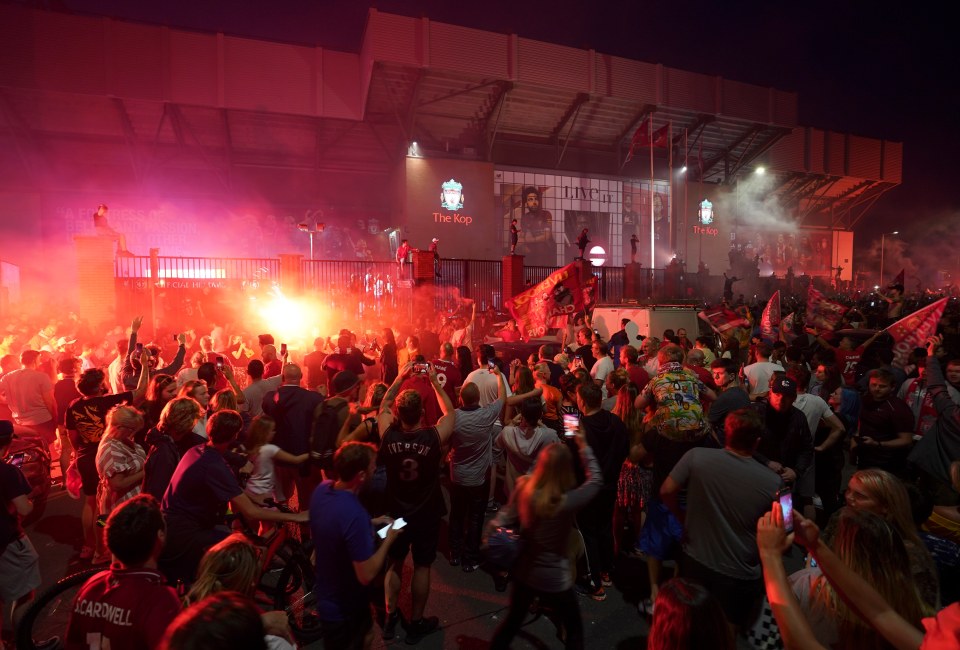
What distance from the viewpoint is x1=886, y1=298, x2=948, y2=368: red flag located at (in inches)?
298

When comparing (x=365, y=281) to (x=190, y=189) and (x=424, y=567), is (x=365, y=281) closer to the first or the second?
(x=190, y=189)

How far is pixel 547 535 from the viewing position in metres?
3.08

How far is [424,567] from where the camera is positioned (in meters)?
4.02

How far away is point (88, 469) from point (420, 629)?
3.64m

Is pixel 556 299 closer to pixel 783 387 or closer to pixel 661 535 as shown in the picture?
pixel 783 387

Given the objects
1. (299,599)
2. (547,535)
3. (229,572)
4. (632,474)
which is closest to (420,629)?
(299,599)

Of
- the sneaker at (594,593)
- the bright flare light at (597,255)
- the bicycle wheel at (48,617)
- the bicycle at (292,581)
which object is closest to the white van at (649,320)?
the sneaker at (594,593)

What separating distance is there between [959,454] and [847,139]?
1532 inches

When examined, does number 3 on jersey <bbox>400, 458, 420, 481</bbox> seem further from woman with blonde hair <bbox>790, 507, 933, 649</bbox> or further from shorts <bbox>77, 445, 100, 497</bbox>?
shorts <bbox>77, 445, 100, 497</bbox>

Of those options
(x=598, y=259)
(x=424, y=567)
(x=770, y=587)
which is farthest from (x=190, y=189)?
(x=770, y=587)

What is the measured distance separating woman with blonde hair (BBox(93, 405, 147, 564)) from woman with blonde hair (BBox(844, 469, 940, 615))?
16.8 ft

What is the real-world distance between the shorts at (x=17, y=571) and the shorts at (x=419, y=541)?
254 centimetres

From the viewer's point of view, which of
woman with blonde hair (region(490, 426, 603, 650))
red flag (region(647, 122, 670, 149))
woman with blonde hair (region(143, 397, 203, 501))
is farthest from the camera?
red flag (region(647, 122, 670, 149))

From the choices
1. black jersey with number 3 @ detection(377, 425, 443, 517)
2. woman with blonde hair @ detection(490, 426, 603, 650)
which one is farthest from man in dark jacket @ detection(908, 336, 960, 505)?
black jersey with number 3 @ detection(377, 425, 443, 517)
